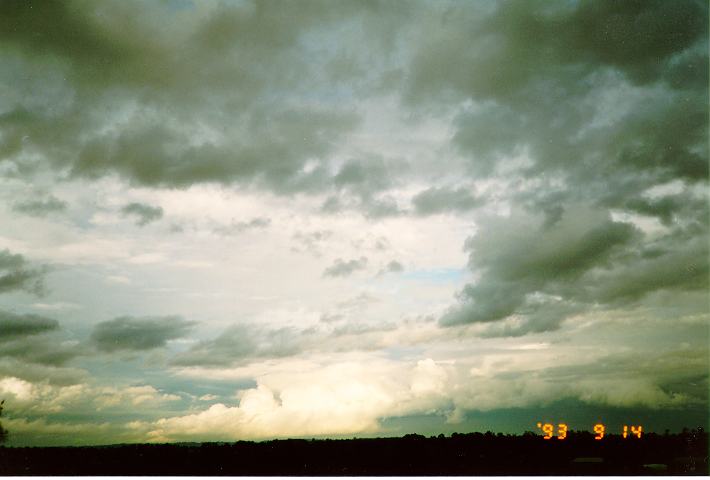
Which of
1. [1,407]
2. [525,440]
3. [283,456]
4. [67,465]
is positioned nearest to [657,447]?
[525,440]

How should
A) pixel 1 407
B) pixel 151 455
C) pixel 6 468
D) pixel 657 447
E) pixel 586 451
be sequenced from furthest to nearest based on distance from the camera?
pixel 151 455 → pixel 586 451 → pixel 657 447 → pixel 1 407 → pixel 6 468

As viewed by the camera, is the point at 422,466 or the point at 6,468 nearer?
the point at 6,468

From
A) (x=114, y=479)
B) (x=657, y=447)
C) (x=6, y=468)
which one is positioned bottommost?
(x=657, y=447)

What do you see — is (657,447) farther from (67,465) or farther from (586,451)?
(67,465)

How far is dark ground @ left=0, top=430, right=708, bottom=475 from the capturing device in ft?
361

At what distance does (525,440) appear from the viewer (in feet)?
446

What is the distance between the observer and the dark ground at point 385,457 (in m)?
110

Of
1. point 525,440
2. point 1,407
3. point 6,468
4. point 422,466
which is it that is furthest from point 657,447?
point 1,407

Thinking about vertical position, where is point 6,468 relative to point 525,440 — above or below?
above

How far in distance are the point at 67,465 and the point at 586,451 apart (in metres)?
129

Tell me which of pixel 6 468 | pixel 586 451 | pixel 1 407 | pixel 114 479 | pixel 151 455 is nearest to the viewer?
pixel 114 479

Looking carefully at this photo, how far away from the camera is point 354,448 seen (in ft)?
527

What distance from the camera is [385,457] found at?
14888cm

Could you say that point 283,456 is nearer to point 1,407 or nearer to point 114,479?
point 1,407
